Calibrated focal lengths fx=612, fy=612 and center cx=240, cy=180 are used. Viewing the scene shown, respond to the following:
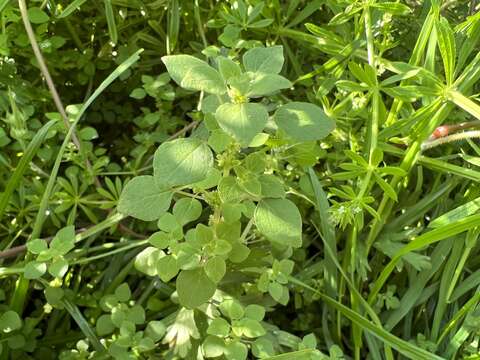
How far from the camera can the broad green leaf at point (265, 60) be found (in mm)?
773

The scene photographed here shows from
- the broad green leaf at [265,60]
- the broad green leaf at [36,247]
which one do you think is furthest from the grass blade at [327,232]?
the broad green leaf at [36,247]

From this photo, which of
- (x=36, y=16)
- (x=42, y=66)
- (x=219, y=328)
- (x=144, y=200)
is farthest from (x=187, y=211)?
(x=36, y=16)

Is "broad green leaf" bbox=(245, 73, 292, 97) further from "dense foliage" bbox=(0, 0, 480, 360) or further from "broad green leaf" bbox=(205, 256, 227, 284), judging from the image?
"broad green leaf" bbox=(205, 256, 227, 284)

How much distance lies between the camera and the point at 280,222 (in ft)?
2.46

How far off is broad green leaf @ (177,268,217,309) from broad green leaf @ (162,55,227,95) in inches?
9.8

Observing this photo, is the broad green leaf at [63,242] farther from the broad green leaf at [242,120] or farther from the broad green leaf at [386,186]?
the broad green leaf at [386,186]

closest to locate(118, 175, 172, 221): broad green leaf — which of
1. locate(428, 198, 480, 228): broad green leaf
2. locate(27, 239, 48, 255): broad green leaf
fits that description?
locate(27, 239, 48, 255): broad green leaf

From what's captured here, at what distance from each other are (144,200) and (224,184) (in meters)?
0.10

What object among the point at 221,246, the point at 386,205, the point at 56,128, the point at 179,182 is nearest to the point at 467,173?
the point at 386,205

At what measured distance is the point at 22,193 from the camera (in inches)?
44.3

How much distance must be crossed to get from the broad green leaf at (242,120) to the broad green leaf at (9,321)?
19.4 inches

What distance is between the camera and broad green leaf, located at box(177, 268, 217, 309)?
0.81 m

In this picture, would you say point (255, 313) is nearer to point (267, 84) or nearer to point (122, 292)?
point (122, 292)

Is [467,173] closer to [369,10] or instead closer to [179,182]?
[369,10]
